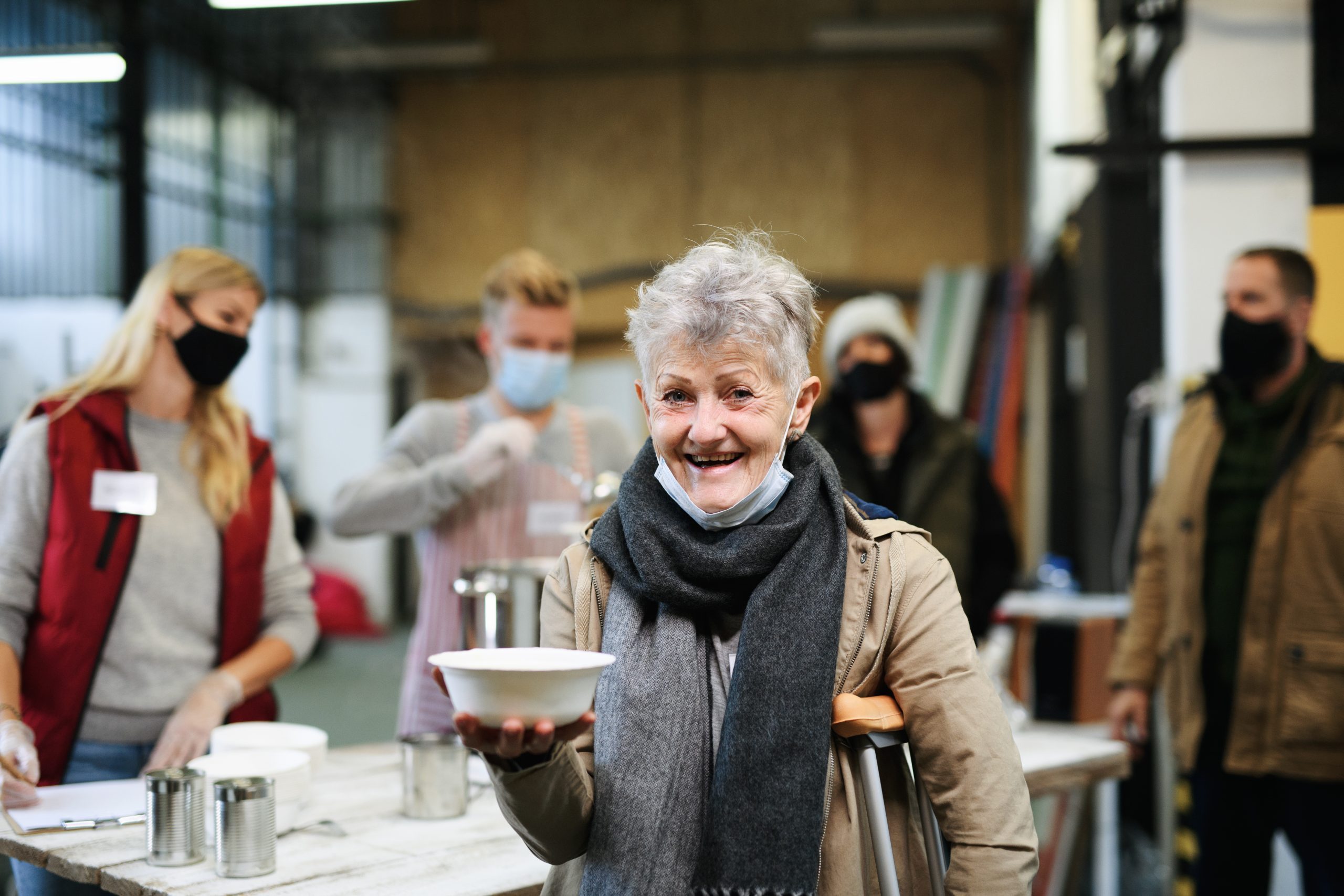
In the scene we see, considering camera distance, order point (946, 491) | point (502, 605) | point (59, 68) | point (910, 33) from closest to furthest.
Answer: point (502, 605)
point (946, 491)
point (59, 68)
point (910, 33)

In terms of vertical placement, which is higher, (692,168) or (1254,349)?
(692,168)

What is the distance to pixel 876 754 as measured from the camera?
57.3 inches

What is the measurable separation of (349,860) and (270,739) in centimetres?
41

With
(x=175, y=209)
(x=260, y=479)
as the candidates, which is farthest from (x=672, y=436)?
(x=175, y=209)

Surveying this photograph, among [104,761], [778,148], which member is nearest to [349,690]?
[104,761]

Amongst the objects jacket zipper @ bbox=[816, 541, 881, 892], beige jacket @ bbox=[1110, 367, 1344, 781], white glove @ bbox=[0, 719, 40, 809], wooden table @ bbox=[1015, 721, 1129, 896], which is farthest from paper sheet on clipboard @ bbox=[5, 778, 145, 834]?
beige jacket @ bbox=[1110, 367, 1344, 781]

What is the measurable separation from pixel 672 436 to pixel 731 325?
0.15 m

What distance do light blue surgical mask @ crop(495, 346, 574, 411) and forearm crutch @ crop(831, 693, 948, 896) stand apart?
1.41 meters

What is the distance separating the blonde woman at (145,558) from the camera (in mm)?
2004

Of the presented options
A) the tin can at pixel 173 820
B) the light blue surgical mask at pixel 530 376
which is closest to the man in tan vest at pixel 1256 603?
the light blue surgical mask at pixel 530 376

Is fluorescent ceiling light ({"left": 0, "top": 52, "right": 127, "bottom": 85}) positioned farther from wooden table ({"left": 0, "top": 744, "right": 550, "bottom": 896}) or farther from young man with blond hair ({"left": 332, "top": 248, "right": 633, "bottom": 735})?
wooden table ({"left": 0, "top": 744, "right": 550, "bottom": 896})

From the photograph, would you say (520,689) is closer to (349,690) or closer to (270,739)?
(270,739)

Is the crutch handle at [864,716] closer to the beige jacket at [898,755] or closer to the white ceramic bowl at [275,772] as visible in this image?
the beige jacket at [898,755]

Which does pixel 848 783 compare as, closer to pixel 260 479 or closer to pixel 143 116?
pixel 260 479
